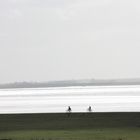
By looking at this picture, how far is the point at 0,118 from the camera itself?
52.5 m

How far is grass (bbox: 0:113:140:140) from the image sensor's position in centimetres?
3903

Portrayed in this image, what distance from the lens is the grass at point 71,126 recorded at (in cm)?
3903

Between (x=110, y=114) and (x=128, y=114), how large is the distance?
81.9 inches

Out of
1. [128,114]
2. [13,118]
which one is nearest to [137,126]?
[128,114]

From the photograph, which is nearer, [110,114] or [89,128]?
[89,128]

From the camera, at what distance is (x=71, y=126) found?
45.8 meters

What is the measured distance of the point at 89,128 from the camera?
43.8 meters
